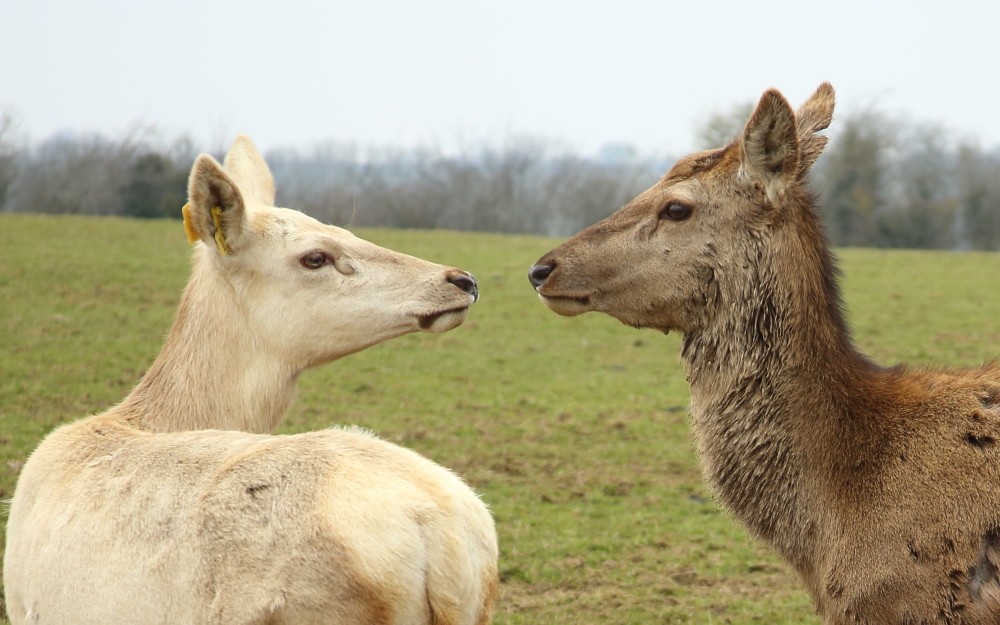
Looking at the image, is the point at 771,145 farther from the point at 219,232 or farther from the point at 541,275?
the point at 219,232

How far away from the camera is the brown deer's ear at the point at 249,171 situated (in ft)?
16.7

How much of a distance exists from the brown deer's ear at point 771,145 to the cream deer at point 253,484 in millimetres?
1382

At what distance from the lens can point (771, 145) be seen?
4195 mm

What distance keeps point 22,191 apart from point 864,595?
131 feet

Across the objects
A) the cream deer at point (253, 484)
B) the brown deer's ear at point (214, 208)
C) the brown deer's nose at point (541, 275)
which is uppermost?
the brown deer's ear at point (214, 208)

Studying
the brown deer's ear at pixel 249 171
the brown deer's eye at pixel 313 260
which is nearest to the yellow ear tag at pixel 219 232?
the brown deer's eye at pixel 313 260

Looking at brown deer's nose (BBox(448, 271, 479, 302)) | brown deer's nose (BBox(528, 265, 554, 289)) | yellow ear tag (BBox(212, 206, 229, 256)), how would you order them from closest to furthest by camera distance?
yellow ear tag (BBox(212, 206, 229, 256)) → brown deer's nose (BBox(448, 271, 479, 302)) → brown deer's nose (BBox(528, 265, 554, 289))

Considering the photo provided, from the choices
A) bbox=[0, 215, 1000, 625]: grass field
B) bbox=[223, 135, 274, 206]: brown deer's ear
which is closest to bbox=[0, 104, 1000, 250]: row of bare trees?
bbox=[0, 215, 1000, 625]: grass field

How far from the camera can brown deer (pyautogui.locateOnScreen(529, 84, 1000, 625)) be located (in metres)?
3.63

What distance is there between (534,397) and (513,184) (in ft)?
167

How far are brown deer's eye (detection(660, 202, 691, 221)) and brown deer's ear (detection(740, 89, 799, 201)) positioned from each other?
305 millimetres

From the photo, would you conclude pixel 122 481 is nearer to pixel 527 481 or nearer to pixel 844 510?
pixel 844 510

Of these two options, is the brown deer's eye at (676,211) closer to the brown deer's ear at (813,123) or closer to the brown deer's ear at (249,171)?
the brown deer's ear at (813,123)

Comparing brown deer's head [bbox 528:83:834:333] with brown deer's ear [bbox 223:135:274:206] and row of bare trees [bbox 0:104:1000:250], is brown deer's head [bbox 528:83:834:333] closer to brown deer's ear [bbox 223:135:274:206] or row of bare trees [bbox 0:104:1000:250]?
brown deer's ear [bbox 223:135:274:206]
